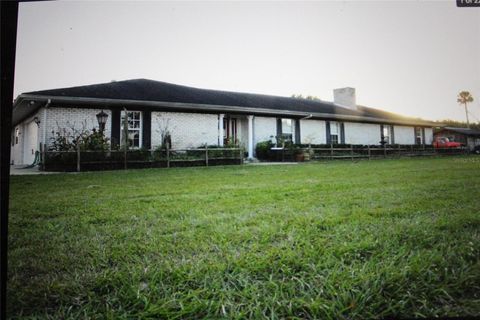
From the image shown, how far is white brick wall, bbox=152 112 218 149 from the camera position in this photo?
9219 mm

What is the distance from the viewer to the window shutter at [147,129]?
29.3ft

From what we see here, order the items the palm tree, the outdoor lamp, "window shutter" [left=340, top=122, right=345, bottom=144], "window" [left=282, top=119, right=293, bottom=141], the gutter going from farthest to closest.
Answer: "window shutter" [left=340, top=122, right=345, bottom=144] < "window" [left=282, top=119, right=293, bottom=141] < the outdoor lamp < the gutter < the palm tree

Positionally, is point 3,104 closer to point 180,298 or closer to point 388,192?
point 180,298

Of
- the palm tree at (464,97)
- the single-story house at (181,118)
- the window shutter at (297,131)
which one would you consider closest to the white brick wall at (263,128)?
the single-story house at (181,118)

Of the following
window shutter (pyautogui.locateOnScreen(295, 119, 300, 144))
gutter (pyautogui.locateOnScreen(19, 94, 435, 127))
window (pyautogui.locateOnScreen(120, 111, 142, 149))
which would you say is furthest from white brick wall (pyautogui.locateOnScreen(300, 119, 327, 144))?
window (pyautogui.locateOnScreen(120, 111, 142, 149))

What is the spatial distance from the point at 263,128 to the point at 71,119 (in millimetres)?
6863

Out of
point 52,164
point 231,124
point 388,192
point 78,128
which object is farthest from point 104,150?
point 388,192

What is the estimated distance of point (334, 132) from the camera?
13.0 metres

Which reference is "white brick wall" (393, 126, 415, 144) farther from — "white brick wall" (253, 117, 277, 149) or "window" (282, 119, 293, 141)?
"white brick wall" (253, 117, 277, 149)

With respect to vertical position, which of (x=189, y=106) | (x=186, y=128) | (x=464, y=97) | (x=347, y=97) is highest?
(x=347, y=97)

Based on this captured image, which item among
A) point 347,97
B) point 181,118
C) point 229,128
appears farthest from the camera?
point 347,97

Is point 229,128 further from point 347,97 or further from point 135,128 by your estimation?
point 347,97

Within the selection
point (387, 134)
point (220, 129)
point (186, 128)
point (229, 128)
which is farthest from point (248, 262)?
point (387, 134)

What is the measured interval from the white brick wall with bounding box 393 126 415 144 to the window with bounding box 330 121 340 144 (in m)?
4.26
